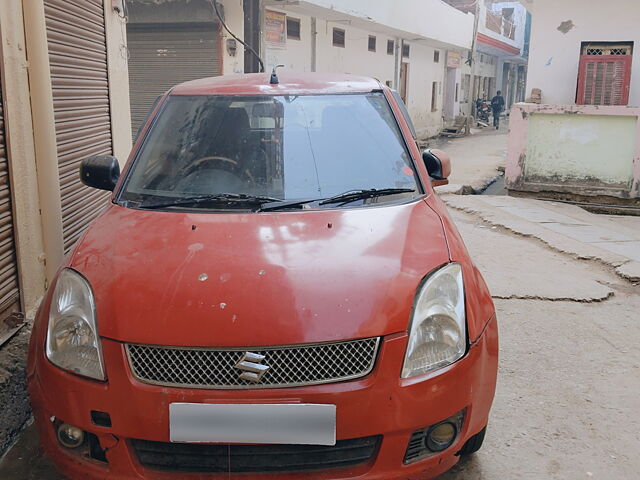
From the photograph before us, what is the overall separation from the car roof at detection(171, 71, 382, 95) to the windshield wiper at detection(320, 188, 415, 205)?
2.26ft

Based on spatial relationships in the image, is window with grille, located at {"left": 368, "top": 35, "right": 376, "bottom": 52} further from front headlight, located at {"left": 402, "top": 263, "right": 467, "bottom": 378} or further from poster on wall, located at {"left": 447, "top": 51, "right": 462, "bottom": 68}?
front headlight, located at {"left": 402, "top": 263, "right": 467, "bottom": 378}

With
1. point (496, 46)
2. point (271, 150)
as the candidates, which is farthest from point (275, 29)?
point (496, 46)

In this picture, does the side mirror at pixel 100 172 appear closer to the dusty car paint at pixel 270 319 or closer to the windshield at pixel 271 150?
the windshield at pixel 271 150

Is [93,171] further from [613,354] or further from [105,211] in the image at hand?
[613,354]

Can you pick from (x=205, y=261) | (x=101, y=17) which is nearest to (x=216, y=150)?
(x=205, y=261)

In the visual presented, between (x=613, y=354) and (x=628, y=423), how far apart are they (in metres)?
0.88

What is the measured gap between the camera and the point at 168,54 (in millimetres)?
11797

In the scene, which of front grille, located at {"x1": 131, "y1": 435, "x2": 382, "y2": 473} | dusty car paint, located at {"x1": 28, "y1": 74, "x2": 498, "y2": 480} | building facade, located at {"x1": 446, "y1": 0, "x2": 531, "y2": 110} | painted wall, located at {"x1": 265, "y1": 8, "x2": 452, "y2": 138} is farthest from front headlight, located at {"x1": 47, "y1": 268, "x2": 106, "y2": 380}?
building facade, located at {"x1": 446, "y1": 0, "x2": 531, "y2": 110}

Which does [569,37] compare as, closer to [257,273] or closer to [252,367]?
[257,273]

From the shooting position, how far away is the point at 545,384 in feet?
11.1

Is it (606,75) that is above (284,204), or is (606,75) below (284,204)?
above

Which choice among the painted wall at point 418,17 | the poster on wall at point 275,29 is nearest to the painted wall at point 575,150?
the painted wall at point 418,17

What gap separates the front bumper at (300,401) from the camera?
1924 millimetres

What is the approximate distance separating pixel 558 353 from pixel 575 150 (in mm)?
6121
